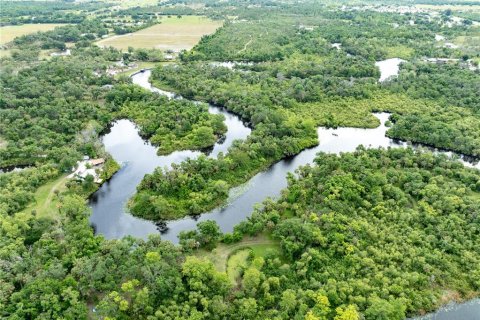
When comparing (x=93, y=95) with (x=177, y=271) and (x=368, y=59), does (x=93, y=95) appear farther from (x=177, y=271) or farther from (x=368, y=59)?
(x=368, y=59)

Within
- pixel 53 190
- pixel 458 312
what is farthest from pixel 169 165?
pixel 458 312

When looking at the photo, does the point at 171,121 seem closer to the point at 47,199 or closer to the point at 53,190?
the point at 53,190

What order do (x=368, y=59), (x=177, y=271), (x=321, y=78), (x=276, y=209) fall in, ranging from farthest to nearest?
(x=368, y=59)
(x=321, y=78)
(x=276, y=209)
(x=177, y=271)

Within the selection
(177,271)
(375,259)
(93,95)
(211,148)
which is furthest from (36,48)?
(375,259)

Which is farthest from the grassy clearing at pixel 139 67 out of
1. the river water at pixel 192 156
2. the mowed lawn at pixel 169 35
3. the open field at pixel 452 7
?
the open field at pixel 452 7

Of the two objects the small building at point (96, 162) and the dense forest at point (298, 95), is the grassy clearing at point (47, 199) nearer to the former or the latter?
the small building at point (96, 162)

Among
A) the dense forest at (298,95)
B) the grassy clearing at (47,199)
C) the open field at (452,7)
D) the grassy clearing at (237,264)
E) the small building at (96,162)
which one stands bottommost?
the grassy clearing at (237,264)
